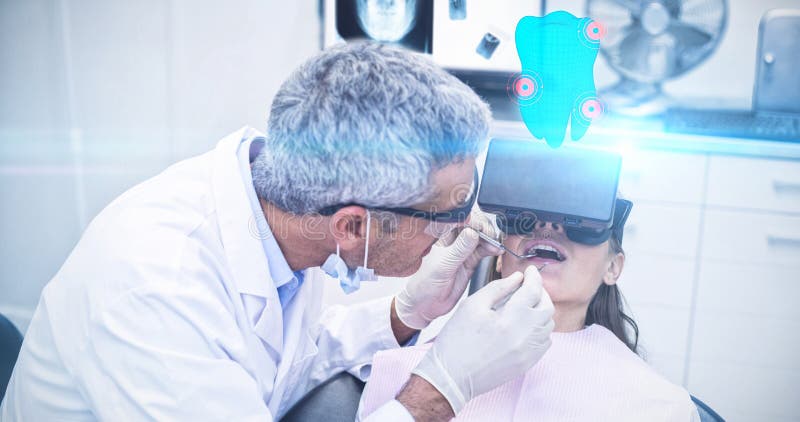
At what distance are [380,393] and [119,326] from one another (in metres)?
0.55

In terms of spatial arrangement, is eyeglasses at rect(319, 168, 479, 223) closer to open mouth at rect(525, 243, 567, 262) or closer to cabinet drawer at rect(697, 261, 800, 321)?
open mouth at rect(525, 243, 567, 262)

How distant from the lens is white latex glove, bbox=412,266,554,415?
1032 mm

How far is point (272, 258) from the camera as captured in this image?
3.73 ft

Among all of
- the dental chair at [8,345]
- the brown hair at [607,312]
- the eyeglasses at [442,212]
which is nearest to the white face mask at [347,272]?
the eyeglasses at [442,212]

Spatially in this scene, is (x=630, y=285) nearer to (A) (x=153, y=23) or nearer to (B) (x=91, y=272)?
(B) (x=91, y=272)

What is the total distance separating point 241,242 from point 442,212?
14.0 inches

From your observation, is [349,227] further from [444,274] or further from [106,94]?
[106,94]

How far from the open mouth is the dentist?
0.12 metres

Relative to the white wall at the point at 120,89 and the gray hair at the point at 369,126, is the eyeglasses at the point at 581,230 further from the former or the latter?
the white wall at the point at 120,89

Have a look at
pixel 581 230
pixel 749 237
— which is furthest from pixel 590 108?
pixel 749 237

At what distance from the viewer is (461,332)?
1060 mm

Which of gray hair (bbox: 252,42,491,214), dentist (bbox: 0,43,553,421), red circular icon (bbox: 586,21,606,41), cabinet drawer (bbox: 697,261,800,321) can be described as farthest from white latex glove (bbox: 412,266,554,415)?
cabinet drawer (bbox: 697,261,800,321)

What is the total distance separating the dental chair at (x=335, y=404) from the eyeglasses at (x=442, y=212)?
0.41m

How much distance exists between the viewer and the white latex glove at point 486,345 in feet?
3.39
